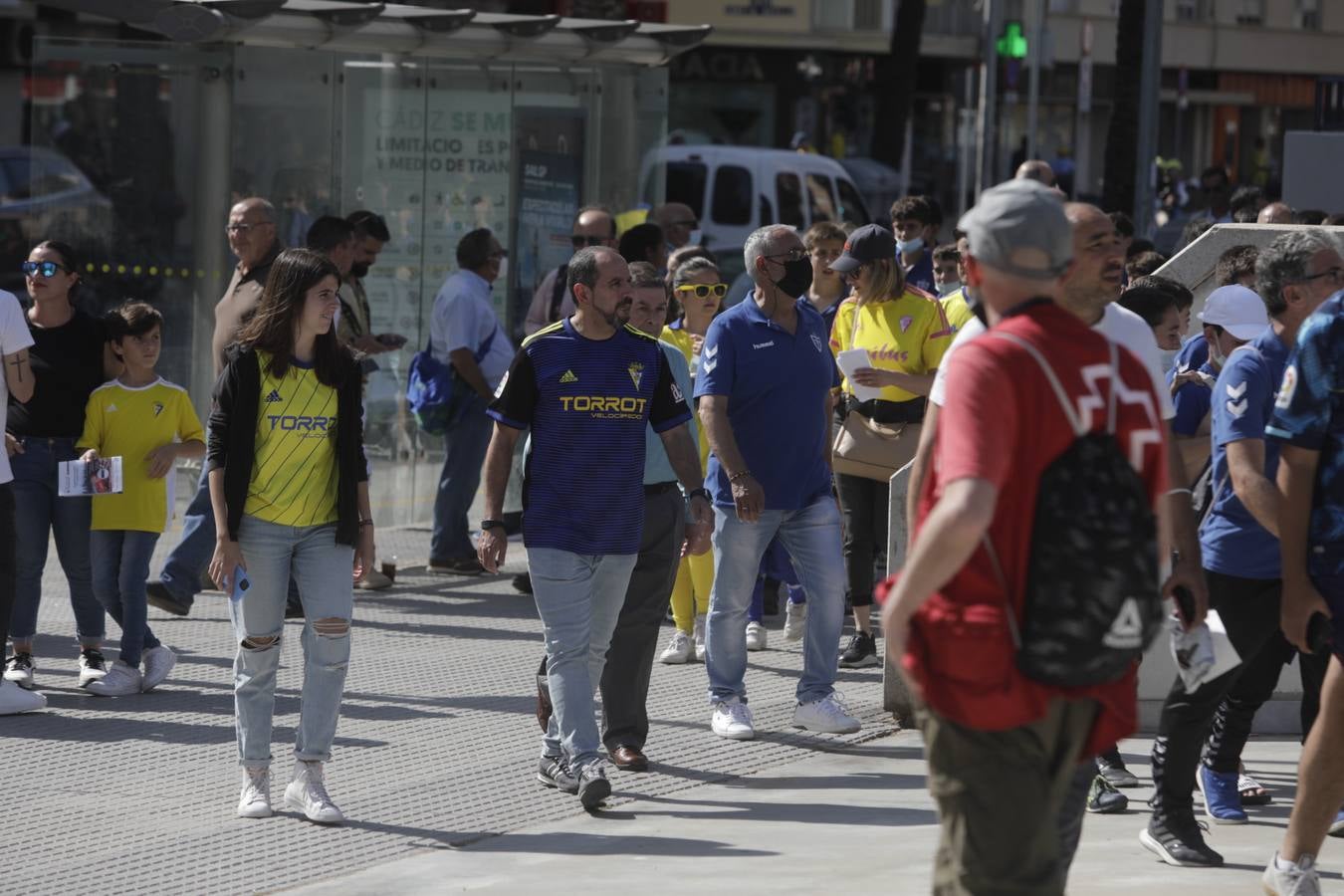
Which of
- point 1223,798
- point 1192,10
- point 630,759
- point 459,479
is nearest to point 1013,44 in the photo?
point 459,479

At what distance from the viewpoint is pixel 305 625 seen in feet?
21.2

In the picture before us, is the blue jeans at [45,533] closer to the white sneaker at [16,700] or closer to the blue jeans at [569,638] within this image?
the white sneaker at [16,700]

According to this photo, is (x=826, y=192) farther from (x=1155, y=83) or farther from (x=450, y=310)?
(x=450, y=310)

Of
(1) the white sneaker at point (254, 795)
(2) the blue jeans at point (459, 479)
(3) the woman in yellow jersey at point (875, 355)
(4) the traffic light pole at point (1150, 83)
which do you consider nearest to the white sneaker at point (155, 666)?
(1) the white sneaker at point (254, 795)

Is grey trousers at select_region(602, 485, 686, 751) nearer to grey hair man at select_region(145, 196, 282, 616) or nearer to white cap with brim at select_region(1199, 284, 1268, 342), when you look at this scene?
white cap with brim at select_region(1199, 284, 1268, 342)

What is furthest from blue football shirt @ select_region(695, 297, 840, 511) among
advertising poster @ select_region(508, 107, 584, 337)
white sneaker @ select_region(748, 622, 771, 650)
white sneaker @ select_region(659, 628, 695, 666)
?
advertising poster @ select_region(508, 107, 584, 337)

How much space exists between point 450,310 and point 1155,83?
7.87m

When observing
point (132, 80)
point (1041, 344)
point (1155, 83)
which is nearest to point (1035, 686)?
point (1041, 344)

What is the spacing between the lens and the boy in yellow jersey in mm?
8258

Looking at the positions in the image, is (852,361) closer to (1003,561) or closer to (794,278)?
(794,278)

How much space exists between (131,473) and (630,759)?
243cm

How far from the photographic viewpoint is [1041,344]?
3926mm

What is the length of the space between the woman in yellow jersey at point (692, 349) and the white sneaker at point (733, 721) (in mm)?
1147

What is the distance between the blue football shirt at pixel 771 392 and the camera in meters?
7.67
